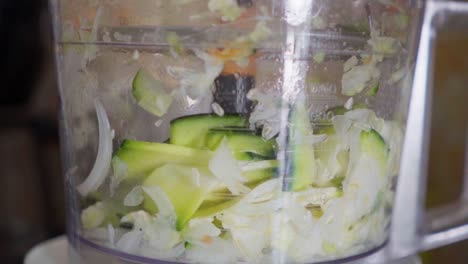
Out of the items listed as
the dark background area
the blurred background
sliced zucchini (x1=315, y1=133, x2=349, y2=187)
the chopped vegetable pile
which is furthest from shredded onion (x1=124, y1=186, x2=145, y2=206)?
the dark background area

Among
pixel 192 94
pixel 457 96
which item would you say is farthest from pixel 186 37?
pixel 457 96

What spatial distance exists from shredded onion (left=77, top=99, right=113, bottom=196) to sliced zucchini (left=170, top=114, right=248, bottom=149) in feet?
0.17

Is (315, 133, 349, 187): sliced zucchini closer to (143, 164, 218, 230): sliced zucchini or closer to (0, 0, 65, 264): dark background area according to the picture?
(143, 164, 218, 230): sliced zucchini

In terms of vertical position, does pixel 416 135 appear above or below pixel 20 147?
above

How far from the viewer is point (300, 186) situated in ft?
1.15

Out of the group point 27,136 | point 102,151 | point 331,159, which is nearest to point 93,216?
point 102,151

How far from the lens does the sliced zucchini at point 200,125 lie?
1.11ft

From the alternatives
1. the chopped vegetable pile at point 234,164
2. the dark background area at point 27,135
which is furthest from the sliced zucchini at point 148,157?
the dark background area at point 27,135

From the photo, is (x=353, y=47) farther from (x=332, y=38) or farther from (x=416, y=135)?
(x=416, y=135)

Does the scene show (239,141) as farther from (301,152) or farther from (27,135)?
(27,135)

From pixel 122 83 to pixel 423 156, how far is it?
299 millimetres

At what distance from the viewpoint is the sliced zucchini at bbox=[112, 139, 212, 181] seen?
343mm

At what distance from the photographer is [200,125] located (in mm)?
340

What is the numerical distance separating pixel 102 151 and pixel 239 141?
0.09m
